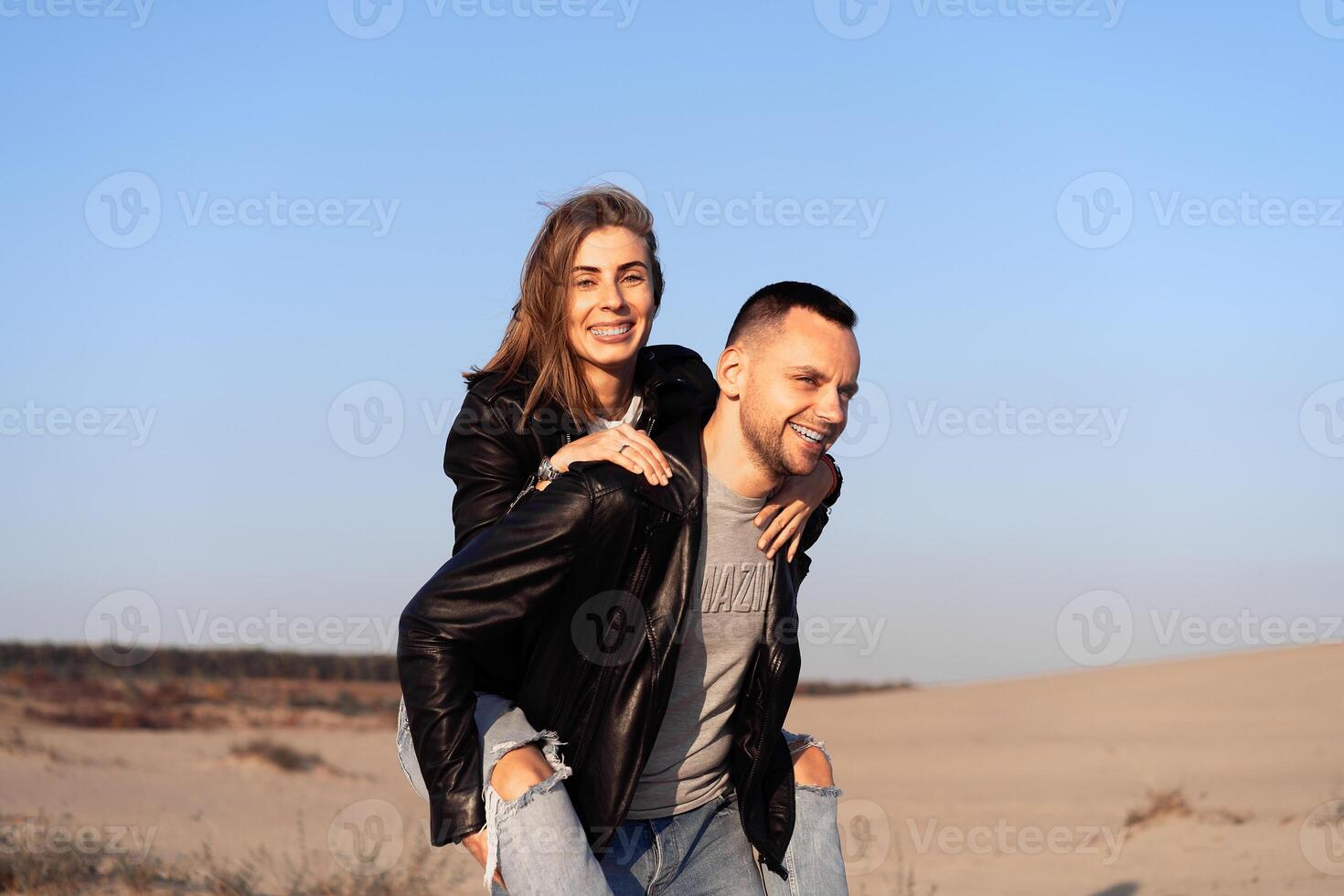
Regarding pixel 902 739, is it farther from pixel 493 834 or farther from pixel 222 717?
pixel 493 834

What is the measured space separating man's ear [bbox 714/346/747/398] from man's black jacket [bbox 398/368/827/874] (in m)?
0.19

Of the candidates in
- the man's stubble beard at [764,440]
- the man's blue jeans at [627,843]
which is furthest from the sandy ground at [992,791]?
the man's stubble beard at [764,440]

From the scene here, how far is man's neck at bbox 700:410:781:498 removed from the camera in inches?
160

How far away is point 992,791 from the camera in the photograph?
16703mm

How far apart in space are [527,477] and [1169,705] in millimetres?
19111

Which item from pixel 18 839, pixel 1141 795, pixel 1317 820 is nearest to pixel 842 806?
pixel 1141 795
